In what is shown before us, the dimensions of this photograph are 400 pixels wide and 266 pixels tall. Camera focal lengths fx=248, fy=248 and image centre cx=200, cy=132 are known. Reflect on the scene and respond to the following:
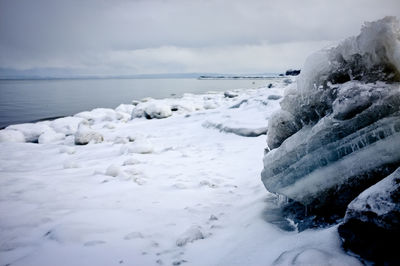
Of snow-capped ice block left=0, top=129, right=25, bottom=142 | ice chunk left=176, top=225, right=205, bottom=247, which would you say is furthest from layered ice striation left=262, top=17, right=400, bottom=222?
snow-capped ice block left=0, top=129, right=25, bottom=142

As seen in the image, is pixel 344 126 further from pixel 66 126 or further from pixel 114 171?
pixel 66 126

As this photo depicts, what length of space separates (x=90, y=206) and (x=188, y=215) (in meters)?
1.43

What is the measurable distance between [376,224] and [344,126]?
96 cm

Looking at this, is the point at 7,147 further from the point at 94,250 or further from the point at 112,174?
the point at 94,250

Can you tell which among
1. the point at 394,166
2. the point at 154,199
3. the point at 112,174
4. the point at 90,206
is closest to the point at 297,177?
the point at 394,166

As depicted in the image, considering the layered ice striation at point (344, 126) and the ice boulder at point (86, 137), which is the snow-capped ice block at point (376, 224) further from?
the ice boulder at point (86, 137)

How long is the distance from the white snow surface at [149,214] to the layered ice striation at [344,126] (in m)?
0.45

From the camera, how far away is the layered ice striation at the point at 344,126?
7.09ft

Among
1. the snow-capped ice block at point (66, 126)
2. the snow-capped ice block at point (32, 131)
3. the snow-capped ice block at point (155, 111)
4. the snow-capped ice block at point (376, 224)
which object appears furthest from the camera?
the snow-capped ice block at point (155, 111)

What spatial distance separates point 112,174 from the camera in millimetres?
4883

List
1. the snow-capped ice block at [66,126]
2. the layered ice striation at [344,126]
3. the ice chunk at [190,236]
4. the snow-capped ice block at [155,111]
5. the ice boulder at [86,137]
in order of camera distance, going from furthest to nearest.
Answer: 1. the snow-capped ice block at [155,111]
2. the snow-capped ice block at [66,126]
3. the ice boulder at [86,137]
4. the ice chunk at [190,236]
5. the layered ice striation at [344,126]

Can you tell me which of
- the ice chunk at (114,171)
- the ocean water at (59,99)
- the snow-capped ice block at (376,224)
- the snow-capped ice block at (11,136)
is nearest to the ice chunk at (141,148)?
the ice chunk at (114,171)

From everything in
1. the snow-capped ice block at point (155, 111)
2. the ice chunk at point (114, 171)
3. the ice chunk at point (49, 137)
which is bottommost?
the ice chunk at point (49, 137)

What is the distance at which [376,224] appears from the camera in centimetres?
167
